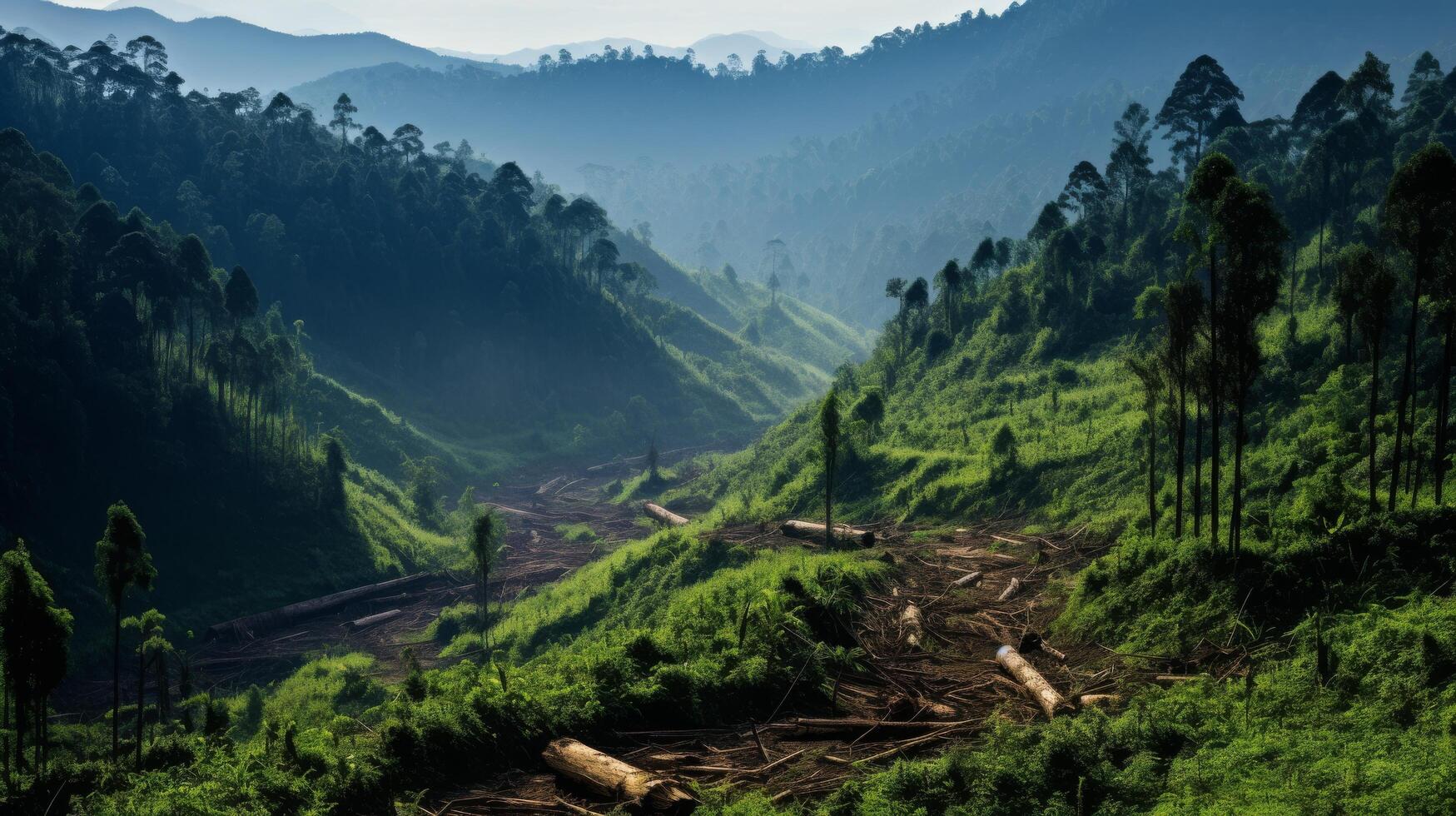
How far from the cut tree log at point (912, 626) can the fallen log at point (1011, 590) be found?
3.05 metres

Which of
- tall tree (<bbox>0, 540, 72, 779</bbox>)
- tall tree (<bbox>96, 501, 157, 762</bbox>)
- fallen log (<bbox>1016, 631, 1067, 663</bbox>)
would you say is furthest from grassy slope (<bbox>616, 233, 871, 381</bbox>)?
tall tree (<bbox>0, 540, 72, 779</bbox>)

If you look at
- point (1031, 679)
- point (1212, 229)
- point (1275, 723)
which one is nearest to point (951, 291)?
point (1212, 229)

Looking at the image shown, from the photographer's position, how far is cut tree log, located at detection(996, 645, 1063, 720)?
625 inches

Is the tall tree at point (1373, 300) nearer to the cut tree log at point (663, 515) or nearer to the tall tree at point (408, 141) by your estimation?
the cut tree log at point (663, 515)

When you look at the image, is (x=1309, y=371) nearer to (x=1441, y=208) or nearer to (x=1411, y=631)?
(x=1441, y=208)

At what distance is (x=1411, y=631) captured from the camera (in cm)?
1352

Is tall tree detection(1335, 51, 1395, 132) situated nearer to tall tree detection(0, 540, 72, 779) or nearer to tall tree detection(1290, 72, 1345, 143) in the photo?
tall tree detection(1290, 72, 1345, 143)

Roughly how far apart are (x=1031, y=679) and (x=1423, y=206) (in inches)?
507

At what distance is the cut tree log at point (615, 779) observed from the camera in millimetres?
12328

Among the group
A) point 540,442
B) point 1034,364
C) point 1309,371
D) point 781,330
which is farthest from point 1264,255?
point 781,330

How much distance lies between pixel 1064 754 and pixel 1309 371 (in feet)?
93.6

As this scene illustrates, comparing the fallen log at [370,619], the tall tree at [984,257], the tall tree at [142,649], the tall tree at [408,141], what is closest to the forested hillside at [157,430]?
the fallen log at [370,619]

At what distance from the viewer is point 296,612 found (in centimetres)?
4275

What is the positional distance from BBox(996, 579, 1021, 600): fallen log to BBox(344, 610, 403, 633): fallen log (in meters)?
31.0
